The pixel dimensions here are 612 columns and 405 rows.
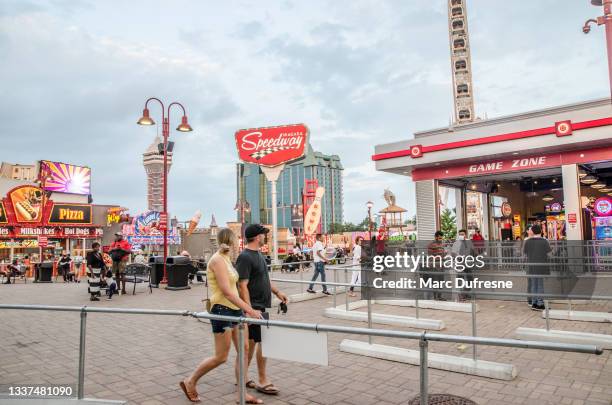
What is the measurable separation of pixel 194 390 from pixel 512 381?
12.6 ft

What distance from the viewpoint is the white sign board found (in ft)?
12.2

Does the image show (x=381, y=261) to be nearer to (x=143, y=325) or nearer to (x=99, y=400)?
(x=143, y=325)

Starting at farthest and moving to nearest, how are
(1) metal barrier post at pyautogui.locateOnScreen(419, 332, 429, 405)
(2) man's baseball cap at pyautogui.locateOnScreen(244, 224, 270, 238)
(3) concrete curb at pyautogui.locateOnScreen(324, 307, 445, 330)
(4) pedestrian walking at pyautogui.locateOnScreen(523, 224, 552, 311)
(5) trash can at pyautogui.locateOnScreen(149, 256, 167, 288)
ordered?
(5) trash can at pyautogui.locateOnScreen(149, 256, 167, 288) < (4) pedestrian walking at pyautogui.locateOnScreen(523, 224, 552, 311) < (3) concrete curb at pyautogui.locateOnScreen(324, 307, 445, 330) < (2) man's baseball cap at pyautogui.locateOnScreen(244, 224, 270, 238) < (1) metal barrier post at pyautogui.locateOnScreen(419, 332, 429, 405)

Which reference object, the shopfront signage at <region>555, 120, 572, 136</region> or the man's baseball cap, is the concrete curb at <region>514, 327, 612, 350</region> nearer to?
the man's baseball cap

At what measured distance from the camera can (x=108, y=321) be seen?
20.7 feet

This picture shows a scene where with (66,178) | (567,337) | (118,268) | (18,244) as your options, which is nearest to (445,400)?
(567,337)

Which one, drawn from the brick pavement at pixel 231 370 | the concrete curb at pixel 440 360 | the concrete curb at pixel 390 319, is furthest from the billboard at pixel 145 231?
the concrete curb at pixel 440 360

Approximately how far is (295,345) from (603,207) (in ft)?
54.3

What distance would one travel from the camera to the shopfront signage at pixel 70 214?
37469 mm

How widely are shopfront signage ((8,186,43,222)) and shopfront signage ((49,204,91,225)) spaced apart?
319cm

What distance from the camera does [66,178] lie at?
145 feet

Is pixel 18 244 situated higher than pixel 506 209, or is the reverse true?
pixel 506 209

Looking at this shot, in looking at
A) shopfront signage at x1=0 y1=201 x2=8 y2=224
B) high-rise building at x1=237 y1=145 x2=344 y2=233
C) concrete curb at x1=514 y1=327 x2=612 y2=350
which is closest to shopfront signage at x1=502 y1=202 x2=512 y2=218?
concrete curb at x1=514 y1=327 x2=612 y2=350

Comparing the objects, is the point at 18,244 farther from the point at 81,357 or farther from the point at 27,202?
the point at 81,357
